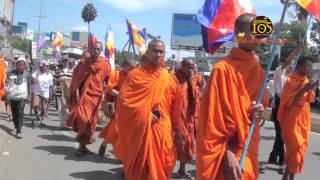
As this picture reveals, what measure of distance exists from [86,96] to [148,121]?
3649 millimetres

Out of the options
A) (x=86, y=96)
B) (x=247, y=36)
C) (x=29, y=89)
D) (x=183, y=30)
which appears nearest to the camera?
(x=247, y=36)

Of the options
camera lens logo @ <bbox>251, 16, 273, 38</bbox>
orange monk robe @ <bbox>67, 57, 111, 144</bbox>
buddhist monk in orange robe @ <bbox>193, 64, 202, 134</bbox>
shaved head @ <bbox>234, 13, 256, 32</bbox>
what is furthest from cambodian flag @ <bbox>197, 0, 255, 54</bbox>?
camera lens logo @ <bbox>251, 16, 273, 38</bbox>

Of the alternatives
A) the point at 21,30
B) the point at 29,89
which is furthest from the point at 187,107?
the point at 21,30

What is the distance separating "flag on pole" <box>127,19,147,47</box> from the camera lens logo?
390 inches

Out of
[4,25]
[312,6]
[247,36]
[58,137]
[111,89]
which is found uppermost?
[4,25]

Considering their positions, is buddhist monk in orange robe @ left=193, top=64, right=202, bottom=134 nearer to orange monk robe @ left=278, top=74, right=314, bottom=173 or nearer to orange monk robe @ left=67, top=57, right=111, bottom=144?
orange monk robe @ left=278, top=74, right=314, bottom=173

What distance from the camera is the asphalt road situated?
7828 mm

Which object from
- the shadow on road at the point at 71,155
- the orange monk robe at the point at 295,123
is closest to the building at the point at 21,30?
the shadow on road at the point at 71,155

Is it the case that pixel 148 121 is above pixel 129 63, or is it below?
below

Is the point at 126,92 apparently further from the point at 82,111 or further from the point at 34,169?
the point at 82,111

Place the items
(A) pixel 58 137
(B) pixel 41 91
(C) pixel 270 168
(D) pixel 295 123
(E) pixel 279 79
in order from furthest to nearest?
(B) pixel 41 91, (A) pixel 58 137, (E) pixel 279 79, (C) pixel 270 168, (D) pixel 295 123

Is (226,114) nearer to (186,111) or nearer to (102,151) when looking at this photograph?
(186,111)

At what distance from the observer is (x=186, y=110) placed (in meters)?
7.97

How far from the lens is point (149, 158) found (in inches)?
229
